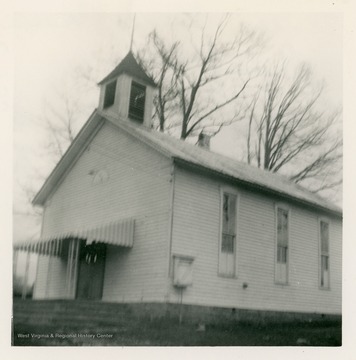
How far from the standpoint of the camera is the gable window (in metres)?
17.1

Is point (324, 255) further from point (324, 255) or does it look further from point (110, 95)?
point (110, 95)

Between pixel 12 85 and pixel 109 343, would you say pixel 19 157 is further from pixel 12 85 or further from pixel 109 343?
pixel 109 343

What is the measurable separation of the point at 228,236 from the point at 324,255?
11.4 feet

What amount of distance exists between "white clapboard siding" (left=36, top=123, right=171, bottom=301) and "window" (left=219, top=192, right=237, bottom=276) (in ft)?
6.20

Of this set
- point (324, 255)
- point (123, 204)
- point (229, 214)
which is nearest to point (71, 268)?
point (123, 204)

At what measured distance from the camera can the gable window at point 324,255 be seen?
56.1 feet

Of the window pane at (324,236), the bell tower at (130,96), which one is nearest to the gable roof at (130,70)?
the bell tower at (130,96)

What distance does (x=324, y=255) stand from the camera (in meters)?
17.7

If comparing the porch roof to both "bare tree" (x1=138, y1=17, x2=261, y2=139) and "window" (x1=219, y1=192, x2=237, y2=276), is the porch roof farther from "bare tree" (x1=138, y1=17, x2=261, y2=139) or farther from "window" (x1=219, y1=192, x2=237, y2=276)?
"bare tree" (x1=138, y1=17, x2=261, y2=139)

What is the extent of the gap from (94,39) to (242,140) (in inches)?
244

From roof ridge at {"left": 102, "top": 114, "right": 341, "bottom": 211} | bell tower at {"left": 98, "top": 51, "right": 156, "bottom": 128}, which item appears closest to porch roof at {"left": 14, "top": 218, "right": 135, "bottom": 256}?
roof ridge at {"left": 102, "top": 114, "right": 341, "bottom": 211}

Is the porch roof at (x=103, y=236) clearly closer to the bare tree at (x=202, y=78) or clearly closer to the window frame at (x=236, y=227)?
the window frame at (x=236, y=227)

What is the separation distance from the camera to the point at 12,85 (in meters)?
11.6

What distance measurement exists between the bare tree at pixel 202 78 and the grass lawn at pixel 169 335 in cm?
531
